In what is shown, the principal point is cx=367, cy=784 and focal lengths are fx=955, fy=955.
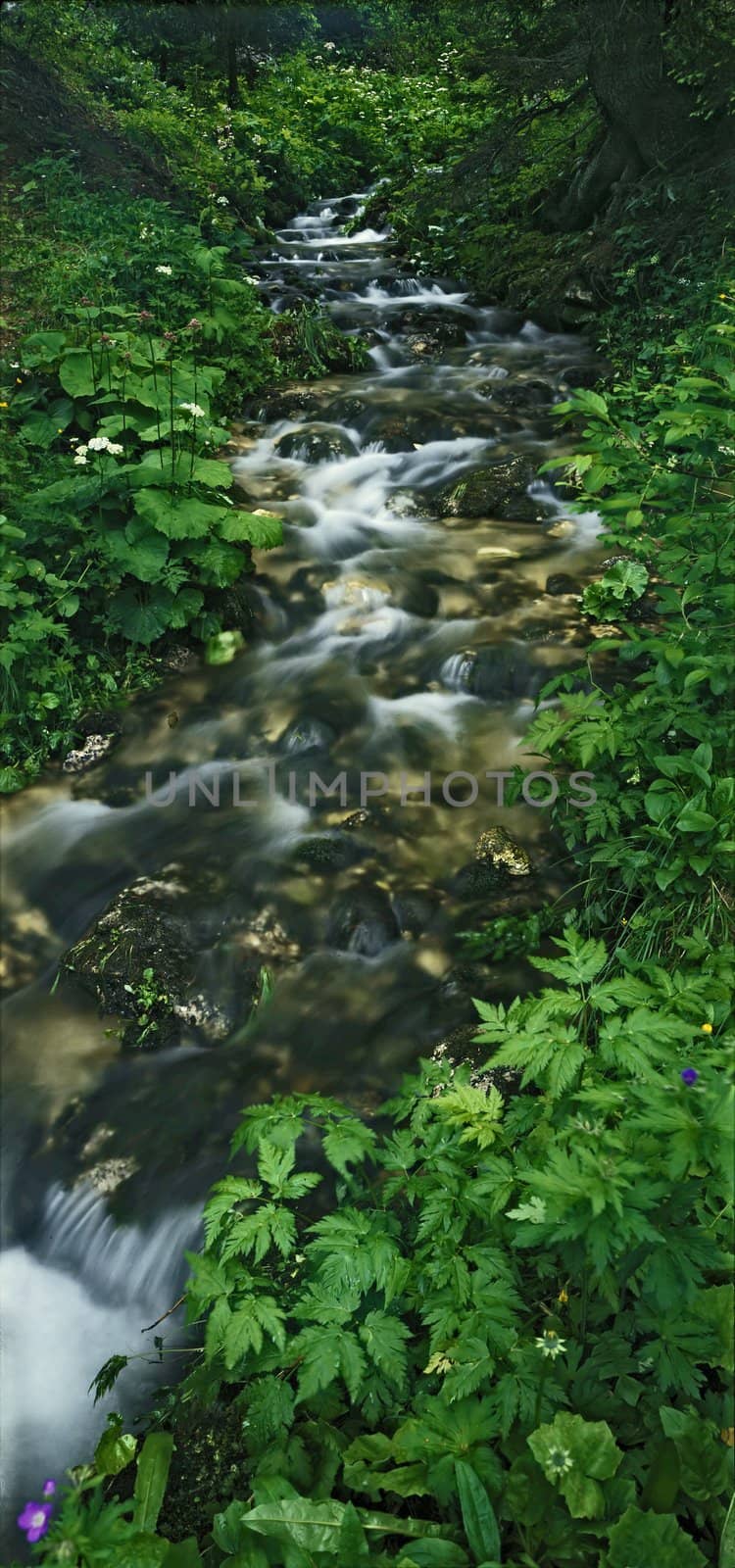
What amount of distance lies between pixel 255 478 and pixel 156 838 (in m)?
3.45

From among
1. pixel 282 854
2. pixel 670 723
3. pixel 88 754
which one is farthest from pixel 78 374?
pixel 670 723

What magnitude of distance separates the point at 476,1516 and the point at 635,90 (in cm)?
957

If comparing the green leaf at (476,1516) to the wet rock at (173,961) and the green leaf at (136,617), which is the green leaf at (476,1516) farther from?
the green leaf at (136,617)

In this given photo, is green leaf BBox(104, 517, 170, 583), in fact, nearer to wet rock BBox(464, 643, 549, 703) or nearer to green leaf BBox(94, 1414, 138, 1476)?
wet rock BBox(464, 643, 549, 703)

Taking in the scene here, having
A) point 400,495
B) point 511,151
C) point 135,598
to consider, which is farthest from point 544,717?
point 511,151

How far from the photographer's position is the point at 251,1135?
224cm

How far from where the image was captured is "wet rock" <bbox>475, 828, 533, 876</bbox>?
4.02m

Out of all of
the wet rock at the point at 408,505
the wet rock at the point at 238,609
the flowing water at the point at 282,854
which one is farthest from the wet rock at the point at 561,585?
the wet rock at the point at 238,609

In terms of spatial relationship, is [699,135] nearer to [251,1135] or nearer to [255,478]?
[255,478]

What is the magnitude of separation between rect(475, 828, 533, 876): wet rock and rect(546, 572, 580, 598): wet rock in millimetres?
2004

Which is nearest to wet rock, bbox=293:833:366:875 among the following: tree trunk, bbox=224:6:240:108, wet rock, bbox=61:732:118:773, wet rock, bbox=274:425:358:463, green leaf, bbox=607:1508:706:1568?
wet rock, bbox=61:732:118:773

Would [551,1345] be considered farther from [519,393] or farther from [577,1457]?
[519,393]

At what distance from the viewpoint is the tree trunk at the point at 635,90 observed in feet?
24.1

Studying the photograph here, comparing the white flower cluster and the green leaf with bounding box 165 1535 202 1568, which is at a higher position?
the white flower cluster
